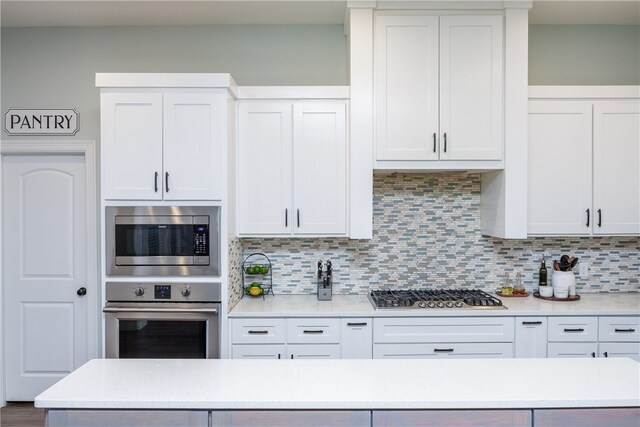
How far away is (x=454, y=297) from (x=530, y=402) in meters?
1.57

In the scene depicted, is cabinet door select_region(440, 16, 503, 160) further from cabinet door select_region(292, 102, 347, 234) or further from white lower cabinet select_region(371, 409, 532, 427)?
white lower cabinet select_region(371, 409, 532, 427)

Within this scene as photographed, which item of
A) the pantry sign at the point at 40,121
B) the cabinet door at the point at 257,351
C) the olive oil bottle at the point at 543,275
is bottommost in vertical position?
the cabinet door at the point at 257,351

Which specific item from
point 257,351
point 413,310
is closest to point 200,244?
point 257,351

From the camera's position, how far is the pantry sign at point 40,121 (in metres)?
3.20

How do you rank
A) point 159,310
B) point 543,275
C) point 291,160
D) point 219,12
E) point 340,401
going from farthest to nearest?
point 543,275 < point 219,12 < point 291,160 < point 159,310 < point 340,401

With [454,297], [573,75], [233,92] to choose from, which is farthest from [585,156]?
[233,92]

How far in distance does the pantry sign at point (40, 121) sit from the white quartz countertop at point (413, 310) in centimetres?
182

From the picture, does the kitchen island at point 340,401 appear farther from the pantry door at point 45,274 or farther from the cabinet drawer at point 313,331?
the pantry door at point 45,274

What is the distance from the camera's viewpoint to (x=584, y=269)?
10.8 ft

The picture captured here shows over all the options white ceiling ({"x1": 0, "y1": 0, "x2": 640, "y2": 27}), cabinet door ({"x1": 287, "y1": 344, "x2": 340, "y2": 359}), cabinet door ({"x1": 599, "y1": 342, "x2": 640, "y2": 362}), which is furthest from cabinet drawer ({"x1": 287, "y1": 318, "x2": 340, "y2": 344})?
white ceiling ({"x1": 0, "y1": 0, "x2": 640, "y2": 27})

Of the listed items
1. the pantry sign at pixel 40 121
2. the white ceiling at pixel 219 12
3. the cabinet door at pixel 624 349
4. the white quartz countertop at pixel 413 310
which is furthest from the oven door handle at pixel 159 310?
the cabinet door at pixel 624 349

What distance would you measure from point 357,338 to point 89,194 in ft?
7.23

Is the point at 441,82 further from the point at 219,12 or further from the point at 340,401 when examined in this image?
the point at 340,401

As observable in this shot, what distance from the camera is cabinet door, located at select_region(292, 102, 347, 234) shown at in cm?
290
